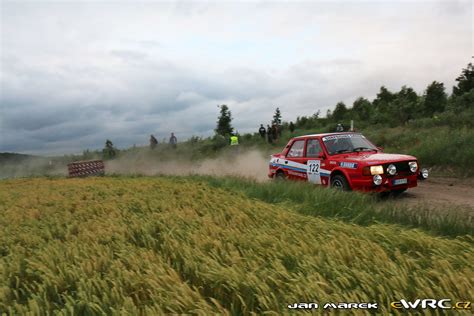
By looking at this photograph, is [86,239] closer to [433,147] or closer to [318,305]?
[318,305]

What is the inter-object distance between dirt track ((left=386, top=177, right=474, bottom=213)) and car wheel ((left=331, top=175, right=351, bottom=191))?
1.11 m

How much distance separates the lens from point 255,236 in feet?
10.8

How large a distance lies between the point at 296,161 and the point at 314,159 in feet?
2.84

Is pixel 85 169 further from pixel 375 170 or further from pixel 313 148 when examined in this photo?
pixel 375 170

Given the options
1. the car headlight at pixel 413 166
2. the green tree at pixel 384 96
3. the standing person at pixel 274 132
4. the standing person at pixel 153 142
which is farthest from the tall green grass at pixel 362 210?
the green tree at pixel 384 96

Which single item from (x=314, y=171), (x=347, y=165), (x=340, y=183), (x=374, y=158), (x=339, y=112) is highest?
(x=339, y=112)

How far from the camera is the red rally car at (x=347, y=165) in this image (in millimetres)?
7363

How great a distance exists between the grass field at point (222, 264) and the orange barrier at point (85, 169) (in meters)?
16.7

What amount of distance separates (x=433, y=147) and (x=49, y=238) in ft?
44.0

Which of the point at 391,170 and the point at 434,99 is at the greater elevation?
the point at 434,99

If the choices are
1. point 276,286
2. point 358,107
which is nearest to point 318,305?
point 276,286

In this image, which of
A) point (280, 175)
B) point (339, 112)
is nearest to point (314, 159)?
point (280, 175)

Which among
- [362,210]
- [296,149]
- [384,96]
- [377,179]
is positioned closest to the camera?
[362,210]

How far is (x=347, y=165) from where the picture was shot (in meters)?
7.79
